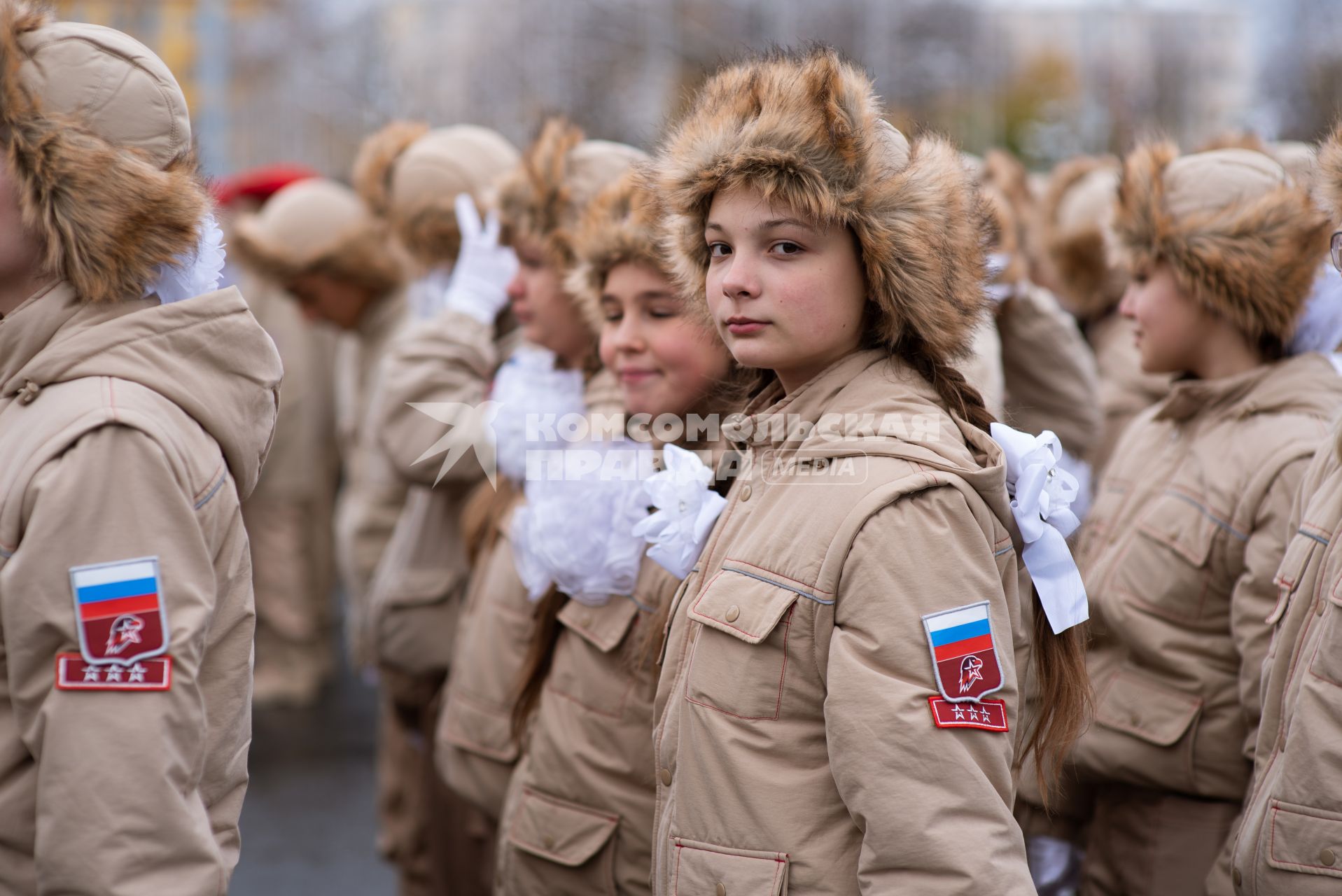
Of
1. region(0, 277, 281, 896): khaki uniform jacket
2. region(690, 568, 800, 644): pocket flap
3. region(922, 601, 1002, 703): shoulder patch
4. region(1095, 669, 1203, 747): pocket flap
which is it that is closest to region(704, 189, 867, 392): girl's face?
region(690, 568, 800, 644): pocket flap

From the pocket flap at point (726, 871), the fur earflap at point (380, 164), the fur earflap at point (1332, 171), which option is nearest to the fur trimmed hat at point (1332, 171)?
the fur earflap at point (1332, 171)

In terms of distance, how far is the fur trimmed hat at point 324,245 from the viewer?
580 centimetres

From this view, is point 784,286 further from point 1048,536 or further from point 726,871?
point 726,871

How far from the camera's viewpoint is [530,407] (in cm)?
366

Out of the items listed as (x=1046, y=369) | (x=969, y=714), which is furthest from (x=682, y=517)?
(x=1046, y=369)

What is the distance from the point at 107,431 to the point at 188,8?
1532 cm

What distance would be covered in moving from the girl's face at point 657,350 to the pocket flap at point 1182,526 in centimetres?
119

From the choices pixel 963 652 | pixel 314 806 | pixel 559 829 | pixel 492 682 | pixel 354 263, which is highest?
pixel 354 263

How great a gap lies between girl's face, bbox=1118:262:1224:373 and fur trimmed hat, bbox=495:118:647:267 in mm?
1443

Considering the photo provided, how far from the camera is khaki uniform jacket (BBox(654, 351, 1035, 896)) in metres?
1.91

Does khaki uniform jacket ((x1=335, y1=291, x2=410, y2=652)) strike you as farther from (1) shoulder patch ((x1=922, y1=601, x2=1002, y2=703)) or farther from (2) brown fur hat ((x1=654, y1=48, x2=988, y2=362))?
(1) shoulder patch ((x1=922, y1=601, x2=1002, y2=703))

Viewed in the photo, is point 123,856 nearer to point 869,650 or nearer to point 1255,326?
point 869,650

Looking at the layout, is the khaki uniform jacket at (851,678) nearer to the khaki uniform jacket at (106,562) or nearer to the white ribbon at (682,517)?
the white ribbon at (682,517)

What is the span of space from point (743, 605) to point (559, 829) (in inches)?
44.4
